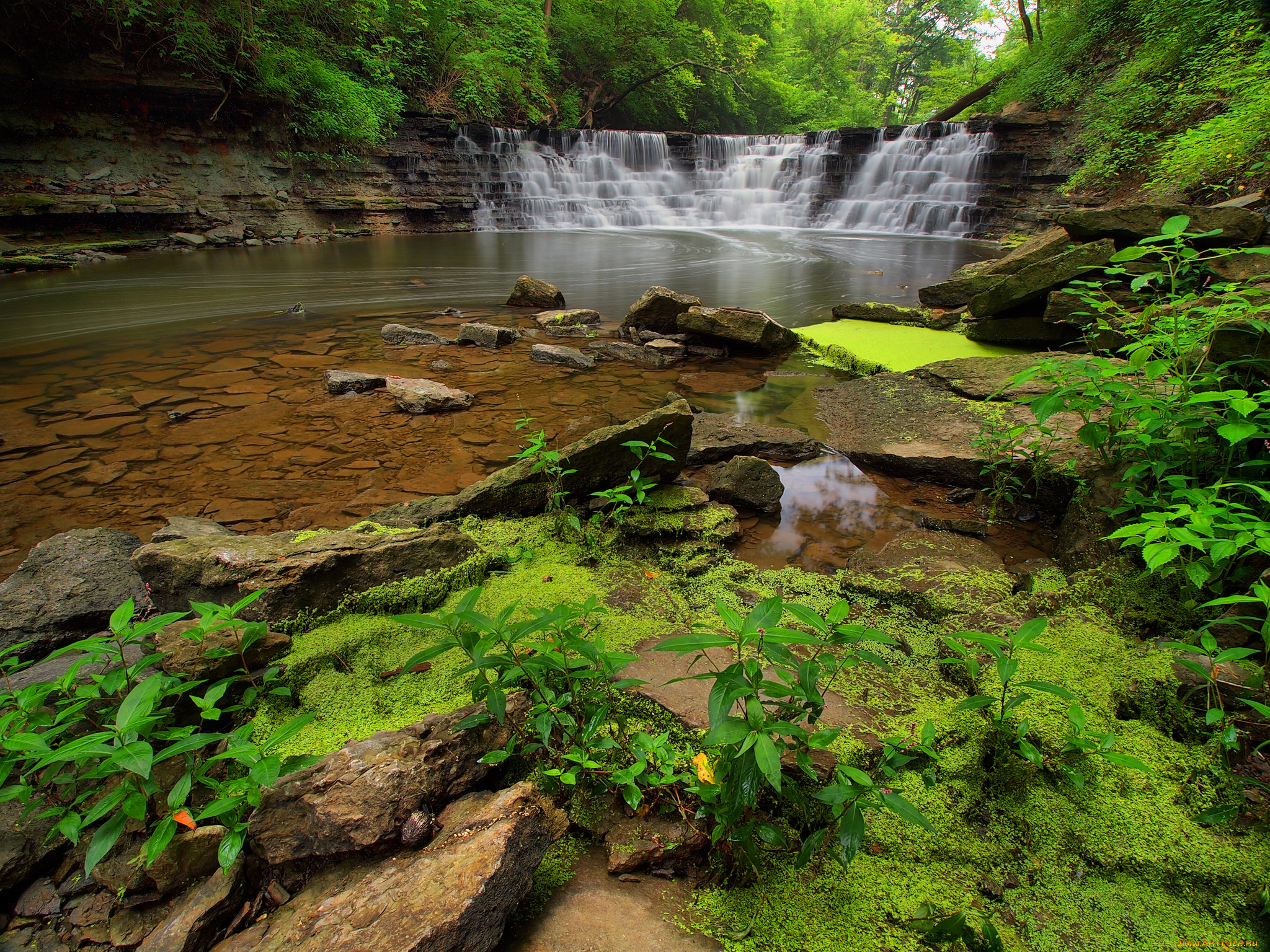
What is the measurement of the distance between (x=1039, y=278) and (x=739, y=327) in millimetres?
2585

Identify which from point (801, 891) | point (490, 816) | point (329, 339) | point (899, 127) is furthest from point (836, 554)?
point (899, 127)

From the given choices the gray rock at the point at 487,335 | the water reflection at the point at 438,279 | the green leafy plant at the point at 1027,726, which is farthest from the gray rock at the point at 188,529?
the water reflection at the point at 438,279

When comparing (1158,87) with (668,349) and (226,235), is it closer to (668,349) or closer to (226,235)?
(668,349)

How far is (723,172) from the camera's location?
71.1ft

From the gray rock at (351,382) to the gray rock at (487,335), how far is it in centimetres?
156

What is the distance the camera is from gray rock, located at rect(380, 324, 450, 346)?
21.8ft

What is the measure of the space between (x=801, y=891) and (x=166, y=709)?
1612 mm

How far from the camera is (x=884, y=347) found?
5789mm

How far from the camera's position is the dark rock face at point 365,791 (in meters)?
1.27

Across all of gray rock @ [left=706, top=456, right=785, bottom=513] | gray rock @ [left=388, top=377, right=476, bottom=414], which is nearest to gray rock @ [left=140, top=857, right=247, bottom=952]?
gray rock @ [left=706, top=456, right=785, bottom=513]

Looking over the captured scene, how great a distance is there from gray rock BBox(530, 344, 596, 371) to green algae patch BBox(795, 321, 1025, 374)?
96.4 inches

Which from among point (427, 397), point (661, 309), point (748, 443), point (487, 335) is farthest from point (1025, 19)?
point (427, 397)

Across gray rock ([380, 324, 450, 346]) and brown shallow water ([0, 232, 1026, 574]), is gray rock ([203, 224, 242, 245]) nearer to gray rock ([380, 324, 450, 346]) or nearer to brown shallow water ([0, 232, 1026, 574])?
brown shallow water ([0, 232, 1026, 574])

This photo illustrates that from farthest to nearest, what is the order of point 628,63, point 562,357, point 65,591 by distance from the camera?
point 628,63 < point 562,357 < point 65,591
